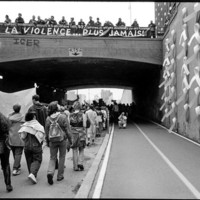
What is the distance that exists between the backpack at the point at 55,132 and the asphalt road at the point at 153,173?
1497 mm

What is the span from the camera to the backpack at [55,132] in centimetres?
657

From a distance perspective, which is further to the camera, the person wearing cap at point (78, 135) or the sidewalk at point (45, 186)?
the person wearing cap at point (78, 135)

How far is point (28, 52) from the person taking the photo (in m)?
20.5

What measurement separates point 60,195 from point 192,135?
32.5 ft

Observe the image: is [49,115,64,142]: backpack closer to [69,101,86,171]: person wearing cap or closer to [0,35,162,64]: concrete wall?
[69,101,86,171]: person wearing cap

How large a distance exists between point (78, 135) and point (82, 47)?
45.9 feet

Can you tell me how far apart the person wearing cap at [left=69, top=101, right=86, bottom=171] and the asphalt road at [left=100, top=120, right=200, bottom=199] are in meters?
0.84

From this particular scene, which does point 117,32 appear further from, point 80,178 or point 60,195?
point 60,195

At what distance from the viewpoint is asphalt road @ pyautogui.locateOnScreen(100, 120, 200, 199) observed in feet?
18.9

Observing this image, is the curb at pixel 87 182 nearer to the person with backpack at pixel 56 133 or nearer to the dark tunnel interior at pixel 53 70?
the person with backpack at pixel 56 133

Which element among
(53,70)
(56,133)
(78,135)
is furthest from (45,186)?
(53,70)

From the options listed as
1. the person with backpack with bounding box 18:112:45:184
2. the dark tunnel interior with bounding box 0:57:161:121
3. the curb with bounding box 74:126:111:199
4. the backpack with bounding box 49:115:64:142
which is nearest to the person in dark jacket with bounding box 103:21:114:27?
the dark tunnel interior with bounding box 0:57:161:121

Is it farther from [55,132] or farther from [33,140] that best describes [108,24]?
[33,140]

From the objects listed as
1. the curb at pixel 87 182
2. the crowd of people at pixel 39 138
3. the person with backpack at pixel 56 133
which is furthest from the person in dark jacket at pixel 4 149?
the curb at pixel 87 182
